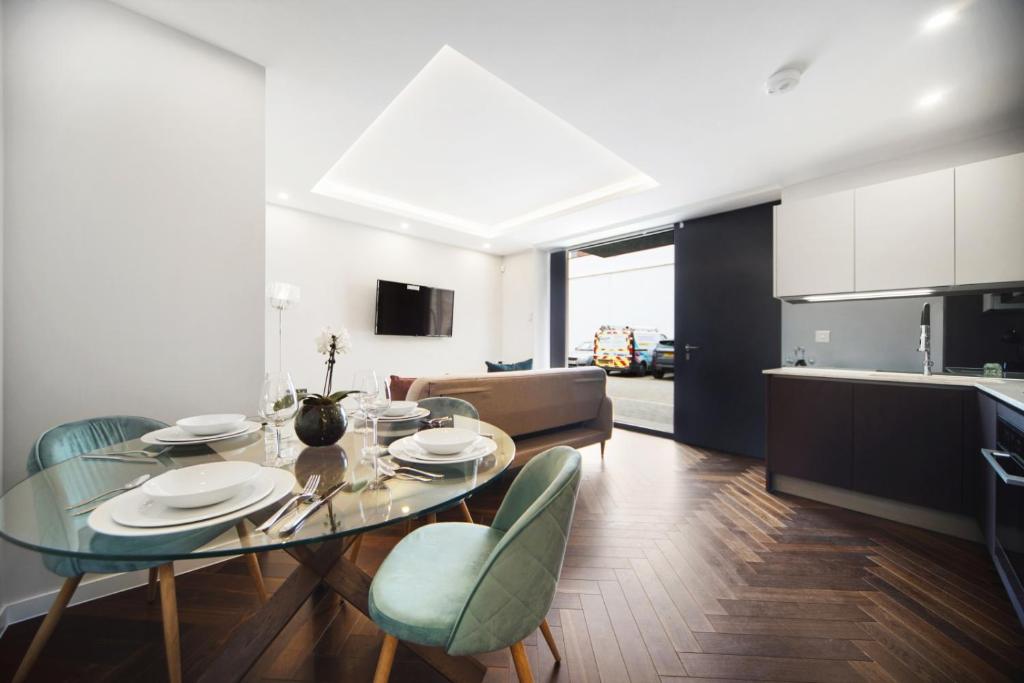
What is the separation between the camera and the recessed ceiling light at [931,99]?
2.11 meters

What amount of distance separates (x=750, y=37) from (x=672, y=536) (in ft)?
8.69

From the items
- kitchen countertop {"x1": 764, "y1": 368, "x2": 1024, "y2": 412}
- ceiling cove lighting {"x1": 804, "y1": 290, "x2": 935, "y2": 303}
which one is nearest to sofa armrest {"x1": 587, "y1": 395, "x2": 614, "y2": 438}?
kitchen countertop {"x1": 764, "y1": 368, "x2": 1024, "y2": 412}

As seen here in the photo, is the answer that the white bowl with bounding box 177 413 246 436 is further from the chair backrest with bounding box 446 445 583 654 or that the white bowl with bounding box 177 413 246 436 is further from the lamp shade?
the lamp shade

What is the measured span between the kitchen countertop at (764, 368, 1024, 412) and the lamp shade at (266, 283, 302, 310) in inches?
168

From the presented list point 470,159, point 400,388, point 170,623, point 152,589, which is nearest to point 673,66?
point 470,159

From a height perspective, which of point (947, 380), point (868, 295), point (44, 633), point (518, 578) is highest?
point (868, 295)

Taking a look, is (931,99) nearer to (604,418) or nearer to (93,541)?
(604,418)

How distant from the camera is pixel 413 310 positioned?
5090 millimetres

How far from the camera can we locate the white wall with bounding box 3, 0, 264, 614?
4.81ft

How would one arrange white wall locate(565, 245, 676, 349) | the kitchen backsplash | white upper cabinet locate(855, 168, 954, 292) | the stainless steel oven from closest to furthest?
the stainless steel oven
white upper cabinet locate(855, 168, 954, 292)
the kitchen backsplash
white wall locate(565, 245, 676, 349)

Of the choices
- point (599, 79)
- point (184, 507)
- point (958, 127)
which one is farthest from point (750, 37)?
point (184, 507)

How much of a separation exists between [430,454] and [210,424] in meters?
0.83

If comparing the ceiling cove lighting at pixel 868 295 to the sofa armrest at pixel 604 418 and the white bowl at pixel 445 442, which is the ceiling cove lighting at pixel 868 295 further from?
the white bowl at pixel 445 442

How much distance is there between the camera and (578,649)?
132cm
